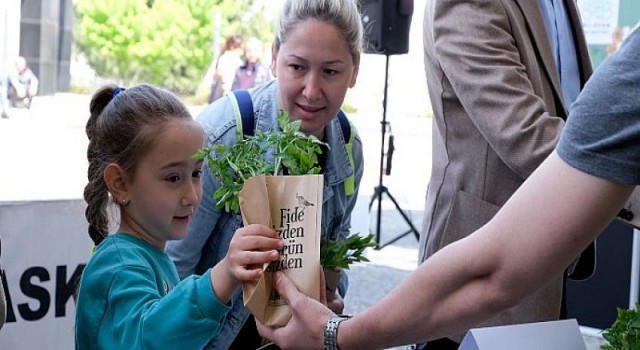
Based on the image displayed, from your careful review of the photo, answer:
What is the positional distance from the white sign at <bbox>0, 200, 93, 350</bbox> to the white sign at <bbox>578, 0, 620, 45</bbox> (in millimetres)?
3426

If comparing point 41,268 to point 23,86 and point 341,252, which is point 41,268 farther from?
point 23,86

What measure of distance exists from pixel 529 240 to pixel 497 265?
8 cm

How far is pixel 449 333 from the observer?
5.04 ft

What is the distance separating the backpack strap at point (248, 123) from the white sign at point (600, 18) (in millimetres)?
3528

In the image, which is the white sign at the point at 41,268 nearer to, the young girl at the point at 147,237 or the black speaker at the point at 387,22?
the young girl at the point at 147,237

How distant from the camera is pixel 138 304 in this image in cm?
193

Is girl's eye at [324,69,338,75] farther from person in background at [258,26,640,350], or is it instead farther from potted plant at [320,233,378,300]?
person in background at [258,26,640,350]

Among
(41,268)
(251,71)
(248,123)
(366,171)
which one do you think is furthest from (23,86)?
(248,123)

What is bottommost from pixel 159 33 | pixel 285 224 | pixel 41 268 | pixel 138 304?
pixel 159 33

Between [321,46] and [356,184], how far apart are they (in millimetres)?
376

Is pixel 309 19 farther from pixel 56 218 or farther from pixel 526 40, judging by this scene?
pixel 56 218

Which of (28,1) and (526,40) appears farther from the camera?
(28,1)

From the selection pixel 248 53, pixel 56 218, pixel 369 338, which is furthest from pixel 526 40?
pixel 248 53

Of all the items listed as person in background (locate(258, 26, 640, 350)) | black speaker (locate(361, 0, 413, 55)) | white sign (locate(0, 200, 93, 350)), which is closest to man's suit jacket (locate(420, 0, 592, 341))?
person in background (locate(258, 26, 640, 350))
